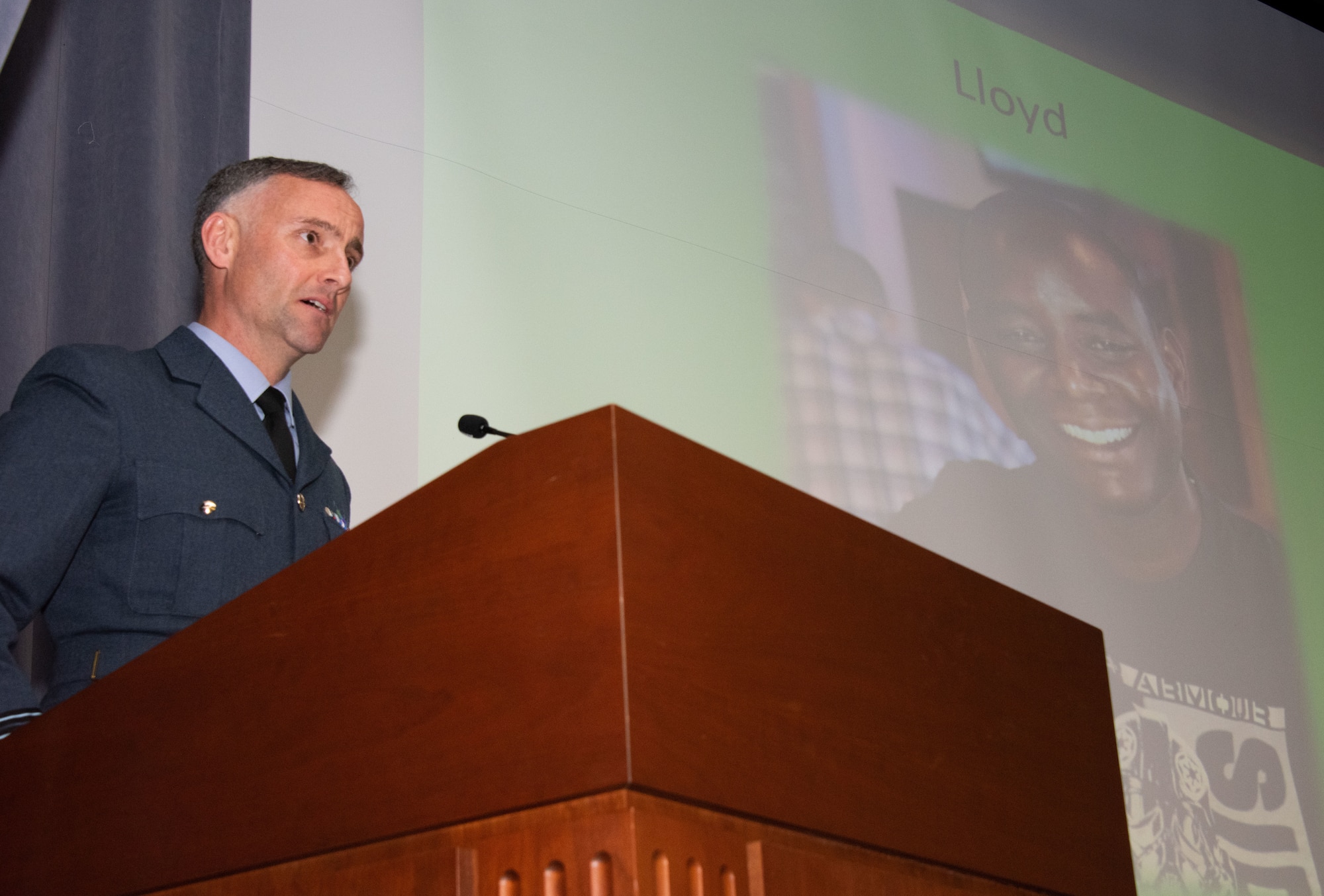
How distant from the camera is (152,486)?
1.41 meters

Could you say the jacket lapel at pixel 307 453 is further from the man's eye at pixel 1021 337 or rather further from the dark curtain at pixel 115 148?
the man's eye at pixel 1021 337

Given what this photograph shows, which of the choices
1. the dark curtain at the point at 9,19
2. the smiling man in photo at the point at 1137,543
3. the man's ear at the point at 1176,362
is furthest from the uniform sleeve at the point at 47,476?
the man's ear at the point at 1176,362

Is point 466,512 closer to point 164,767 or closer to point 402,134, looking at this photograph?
point 164,767

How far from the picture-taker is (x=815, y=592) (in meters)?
0.94

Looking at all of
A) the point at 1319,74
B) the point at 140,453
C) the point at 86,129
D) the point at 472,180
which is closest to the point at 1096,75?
the point at 1319,74

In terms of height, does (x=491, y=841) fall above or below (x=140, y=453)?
below

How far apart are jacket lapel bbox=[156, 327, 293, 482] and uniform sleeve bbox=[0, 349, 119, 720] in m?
0.12

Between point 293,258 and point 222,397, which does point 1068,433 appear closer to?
point 293,258

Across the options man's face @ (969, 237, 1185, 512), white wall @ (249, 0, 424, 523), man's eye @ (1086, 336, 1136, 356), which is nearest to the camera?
white wall @ (249, 0, 424, 523)

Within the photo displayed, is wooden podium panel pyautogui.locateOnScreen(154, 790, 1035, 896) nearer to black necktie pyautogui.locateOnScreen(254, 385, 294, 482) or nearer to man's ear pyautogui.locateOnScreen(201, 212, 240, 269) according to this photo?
black necktie pyautogui.locateOnScreen(254, 385, 294, 482)

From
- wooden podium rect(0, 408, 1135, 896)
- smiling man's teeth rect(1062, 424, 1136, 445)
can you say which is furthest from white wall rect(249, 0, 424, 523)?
smiling man's teeth rect(1062, 424, 1136, 445)

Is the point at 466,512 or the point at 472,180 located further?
the point at 472,180

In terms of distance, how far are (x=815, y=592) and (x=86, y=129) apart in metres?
1.75

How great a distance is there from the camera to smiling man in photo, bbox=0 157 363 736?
1315 mm
